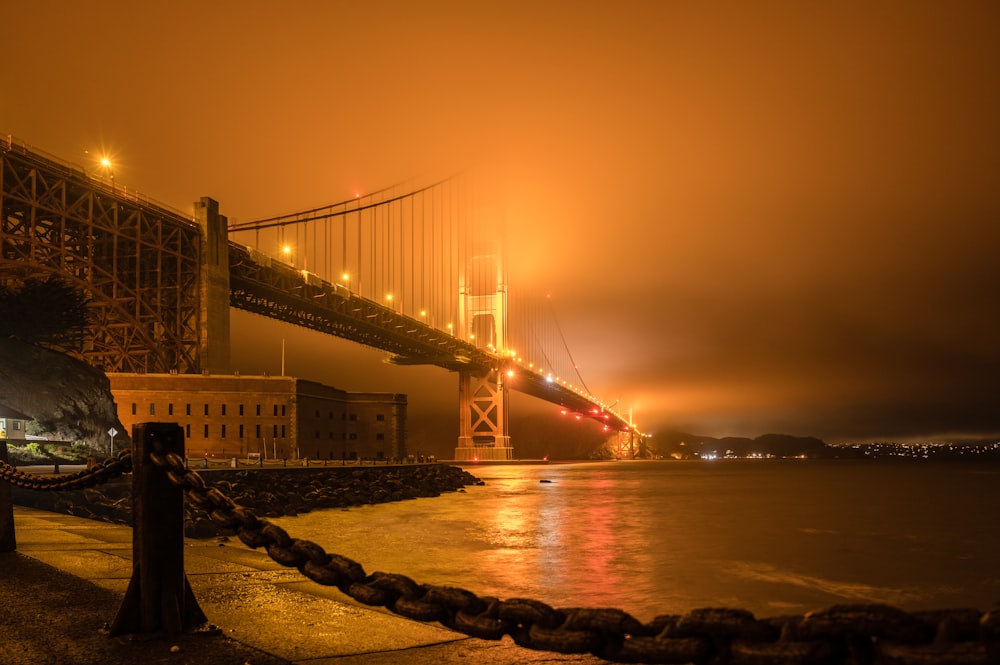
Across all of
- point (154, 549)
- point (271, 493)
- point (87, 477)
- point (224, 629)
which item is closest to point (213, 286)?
point (271, 493)

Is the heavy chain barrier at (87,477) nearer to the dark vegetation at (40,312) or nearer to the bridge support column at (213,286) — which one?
the dark vegetation at (40,312)

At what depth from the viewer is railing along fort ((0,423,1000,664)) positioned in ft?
4.94

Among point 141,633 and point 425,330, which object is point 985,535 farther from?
point 425,330

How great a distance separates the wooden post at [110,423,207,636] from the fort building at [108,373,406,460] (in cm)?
4020

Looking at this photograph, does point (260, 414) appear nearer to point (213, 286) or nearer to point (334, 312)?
point (334, 312)

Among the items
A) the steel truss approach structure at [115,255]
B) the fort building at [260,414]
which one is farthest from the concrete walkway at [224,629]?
the steel truss approach structure at [115,255]

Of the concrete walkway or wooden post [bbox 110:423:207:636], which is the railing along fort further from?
the concrete walkway

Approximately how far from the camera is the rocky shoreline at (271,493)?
13109mm

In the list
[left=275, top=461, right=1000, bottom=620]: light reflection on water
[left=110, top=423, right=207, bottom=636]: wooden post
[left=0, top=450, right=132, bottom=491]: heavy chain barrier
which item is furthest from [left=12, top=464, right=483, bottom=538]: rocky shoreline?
[left=110, top=423, right=207, bottom=636]: wooden post

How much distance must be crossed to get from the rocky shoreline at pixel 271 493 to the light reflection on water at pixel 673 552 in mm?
1139

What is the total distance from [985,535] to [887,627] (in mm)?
26947

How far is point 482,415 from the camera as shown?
272 ft

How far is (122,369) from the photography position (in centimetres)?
→ 5109

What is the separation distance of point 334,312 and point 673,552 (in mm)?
42940
